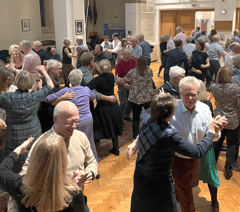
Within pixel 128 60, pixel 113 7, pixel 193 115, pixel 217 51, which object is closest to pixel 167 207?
pixel 193 115

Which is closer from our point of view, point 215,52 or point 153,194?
point 153,194

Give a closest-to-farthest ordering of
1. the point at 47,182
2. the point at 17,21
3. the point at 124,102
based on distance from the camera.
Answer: the point at 47,182, the point at 124,102, the point at 17,21

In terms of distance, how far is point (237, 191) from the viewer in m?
4.18

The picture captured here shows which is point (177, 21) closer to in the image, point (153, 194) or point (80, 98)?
point (80, 98)

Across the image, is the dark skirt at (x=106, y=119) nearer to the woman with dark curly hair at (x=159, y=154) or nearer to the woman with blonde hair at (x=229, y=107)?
the woman with blonde hair at (x=229, y=107)

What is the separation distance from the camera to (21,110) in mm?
3443

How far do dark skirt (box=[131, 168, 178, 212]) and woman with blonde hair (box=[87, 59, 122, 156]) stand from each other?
234cm

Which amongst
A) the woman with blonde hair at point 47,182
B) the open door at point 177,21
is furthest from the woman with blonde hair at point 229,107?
the open door at point 177,21

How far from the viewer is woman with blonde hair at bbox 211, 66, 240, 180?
4.23 metres

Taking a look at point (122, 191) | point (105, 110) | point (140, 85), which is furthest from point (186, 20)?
point (122, 191)

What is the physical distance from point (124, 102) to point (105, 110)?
6.06 feet

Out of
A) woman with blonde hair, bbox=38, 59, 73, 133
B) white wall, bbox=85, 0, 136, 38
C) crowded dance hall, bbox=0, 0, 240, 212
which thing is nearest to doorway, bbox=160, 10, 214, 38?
white wall, bbox=85, 0, 136, 38

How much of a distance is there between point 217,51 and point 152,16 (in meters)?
6.97

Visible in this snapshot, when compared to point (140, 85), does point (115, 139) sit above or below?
below
